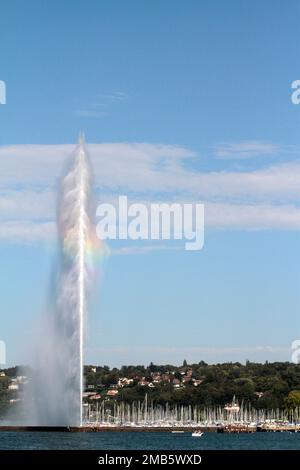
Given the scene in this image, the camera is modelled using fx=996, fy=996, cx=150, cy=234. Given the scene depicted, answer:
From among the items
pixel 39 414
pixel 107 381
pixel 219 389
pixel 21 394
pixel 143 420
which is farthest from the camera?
pixel 107 381

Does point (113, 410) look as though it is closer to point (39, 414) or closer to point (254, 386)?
point (254, 386)

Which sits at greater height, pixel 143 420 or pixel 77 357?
pixel 77 357

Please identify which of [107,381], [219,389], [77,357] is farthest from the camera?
[107,381]

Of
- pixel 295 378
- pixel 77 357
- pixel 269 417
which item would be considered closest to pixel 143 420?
pixel 269 417

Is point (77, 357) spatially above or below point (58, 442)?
above

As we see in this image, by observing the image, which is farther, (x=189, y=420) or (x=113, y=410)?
(x=113, y=410)
